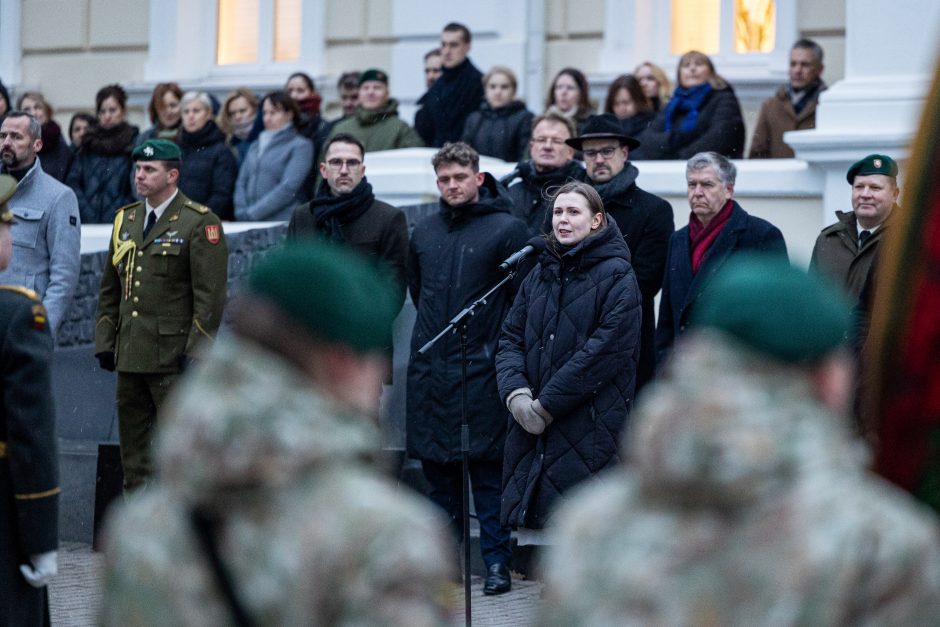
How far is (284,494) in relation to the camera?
2.29m

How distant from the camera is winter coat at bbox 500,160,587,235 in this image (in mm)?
8312

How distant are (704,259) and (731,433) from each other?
535cm

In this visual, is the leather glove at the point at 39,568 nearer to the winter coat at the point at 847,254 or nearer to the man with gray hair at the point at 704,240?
the winter coat at the point at 847,254

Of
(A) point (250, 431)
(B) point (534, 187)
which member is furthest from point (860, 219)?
(A) point (250, 431)

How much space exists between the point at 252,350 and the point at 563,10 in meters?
10.9

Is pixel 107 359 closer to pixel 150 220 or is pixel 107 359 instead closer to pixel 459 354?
pixel 150 220

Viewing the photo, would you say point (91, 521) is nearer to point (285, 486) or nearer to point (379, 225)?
point (379, 225)

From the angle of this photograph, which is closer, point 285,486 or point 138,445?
point 285,486

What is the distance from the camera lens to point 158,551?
2.36m

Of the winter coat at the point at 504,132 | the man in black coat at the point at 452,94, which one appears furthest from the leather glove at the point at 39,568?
the man in black coat at the point at 452,94

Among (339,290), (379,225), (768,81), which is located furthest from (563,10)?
(339,290)

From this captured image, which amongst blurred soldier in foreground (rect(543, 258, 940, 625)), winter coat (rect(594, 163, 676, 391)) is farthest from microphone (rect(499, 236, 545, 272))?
blurred soldier in foreground (rect(543, 258, 940, 625))

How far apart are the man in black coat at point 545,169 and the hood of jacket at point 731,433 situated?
6.01 metres

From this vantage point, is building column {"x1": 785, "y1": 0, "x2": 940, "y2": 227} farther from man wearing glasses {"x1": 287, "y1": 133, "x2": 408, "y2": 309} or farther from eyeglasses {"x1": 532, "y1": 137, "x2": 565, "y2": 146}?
man wearing glasses {"x1": 287, "y1": 133, "x2": 408, "y2": 309}
